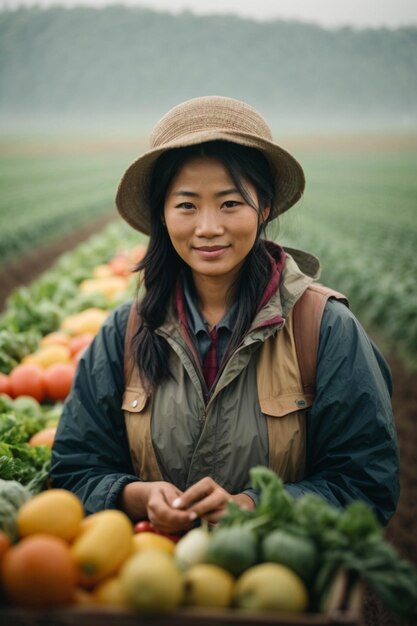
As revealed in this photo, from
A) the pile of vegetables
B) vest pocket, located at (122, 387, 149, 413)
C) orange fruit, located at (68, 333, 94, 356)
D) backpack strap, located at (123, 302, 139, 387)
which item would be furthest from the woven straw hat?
orange fruit, located at (68, 333, 94, 356)

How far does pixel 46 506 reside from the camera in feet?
4.56

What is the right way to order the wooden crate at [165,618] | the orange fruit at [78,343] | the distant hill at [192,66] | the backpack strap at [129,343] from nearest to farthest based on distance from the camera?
1. the wooden crate at [165,618]
2. the backpack strap at [129,343]
3. the orange fruit at [78,343]
4. the distant hill at [192,66]

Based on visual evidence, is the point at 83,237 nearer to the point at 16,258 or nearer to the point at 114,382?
the point at 16,258

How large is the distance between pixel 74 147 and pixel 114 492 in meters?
80.5

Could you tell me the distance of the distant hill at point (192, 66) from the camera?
480 feet

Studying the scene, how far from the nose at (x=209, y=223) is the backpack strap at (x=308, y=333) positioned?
0.41 meters

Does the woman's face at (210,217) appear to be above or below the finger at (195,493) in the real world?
above

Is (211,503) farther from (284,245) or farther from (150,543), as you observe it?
(284,245)

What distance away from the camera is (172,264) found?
99.5 inches

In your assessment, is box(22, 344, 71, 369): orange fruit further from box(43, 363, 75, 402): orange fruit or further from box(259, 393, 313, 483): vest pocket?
box(259, 393, 313, 483): vest pocket

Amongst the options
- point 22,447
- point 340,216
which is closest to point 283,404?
point 22,447

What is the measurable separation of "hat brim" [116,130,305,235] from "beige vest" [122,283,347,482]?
492mm

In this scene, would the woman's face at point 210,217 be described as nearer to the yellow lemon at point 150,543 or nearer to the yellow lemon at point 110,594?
the yellow lemon at point 150,543

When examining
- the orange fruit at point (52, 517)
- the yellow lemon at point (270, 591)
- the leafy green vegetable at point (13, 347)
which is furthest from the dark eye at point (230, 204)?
the leafy green vegetable at point (13, 347)
